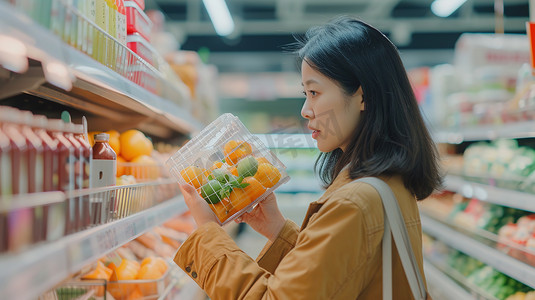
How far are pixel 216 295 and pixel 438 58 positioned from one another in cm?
692

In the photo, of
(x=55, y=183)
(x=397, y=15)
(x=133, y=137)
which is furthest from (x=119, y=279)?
(x=397, y=15)

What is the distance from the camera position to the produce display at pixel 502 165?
2.79m

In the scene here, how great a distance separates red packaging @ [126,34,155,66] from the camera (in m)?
1.74

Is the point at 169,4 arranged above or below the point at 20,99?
above

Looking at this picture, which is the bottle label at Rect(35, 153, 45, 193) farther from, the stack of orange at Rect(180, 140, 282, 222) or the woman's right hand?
the woman's right hand

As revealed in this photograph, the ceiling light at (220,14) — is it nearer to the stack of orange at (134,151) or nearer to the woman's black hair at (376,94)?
the stack of orange at (134,151)

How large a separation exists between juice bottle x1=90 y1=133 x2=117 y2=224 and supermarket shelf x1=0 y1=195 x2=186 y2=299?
0.04m

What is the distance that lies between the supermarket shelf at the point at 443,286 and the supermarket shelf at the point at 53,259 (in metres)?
2.77

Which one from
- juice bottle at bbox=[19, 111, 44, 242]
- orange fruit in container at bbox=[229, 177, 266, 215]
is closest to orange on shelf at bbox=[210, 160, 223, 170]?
orange fruit in container at bbox=[229, 177, 266, 215]

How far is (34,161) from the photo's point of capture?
86cm

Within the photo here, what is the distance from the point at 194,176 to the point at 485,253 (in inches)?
87.9

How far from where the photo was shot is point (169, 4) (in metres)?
7.46

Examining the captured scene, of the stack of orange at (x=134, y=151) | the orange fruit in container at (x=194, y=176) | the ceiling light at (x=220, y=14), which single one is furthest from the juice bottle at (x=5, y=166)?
the ceiling light at (x=220, y=14)

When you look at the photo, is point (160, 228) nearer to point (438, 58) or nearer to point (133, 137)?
point (133, 137)
